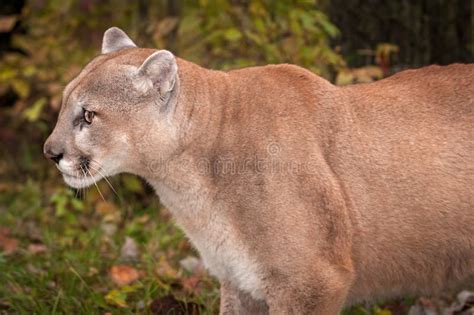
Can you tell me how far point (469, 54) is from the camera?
269 inches

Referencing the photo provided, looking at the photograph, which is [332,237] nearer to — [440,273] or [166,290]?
[440,273]

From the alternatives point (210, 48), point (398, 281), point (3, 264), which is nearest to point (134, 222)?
point (3, 264)

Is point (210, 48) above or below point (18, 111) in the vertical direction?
above

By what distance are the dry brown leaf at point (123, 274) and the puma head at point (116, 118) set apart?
1.46 metres

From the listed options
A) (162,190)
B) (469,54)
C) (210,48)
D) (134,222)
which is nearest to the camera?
(162,190)

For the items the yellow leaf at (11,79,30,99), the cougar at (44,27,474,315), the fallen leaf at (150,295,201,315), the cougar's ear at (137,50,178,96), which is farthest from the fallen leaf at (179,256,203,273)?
the yellow leaf at (11,79,30,99)

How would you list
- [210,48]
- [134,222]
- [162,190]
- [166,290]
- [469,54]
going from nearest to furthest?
[162,190] → [166,290] → [469,54] → [134,222] → [210,48]

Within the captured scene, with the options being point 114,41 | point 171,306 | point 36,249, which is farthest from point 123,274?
point 114,41

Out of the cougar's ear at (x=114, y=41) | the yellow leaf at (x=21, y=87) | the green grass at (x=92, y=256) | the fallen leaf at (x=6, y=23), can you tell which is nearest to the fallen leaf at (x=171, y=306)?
the green grass at (x=92, y=256)

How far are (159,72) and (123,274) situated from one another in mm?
1985

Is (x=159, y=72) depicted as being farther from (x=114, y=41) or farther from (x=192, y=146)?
(x=114, y=41)

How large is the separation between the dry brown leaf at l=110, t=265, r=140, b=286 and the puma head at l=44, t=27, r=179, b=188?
146cm

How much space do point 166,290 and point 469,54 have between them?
3.10 metres

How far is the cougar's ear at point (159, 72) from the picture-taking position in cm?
459
